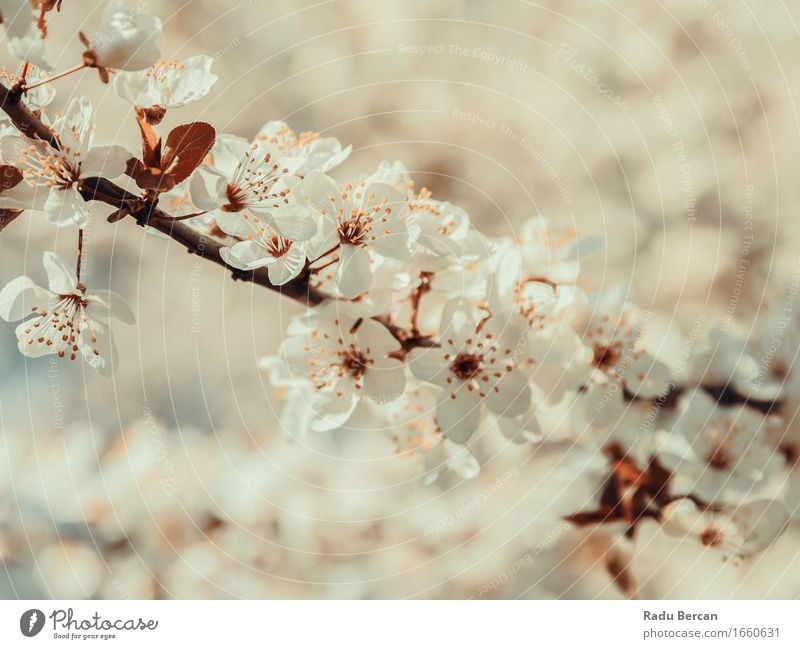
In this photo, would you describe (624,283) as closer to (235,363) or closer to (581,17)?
(581,17)

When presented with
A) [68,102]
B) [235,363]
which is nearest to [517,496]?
[235,363]

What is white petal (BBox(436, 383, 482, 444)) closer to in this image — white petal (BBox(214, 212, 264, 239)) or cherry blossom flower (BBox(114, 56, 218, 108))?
white petal (BBox(214, 212, 264, 239))

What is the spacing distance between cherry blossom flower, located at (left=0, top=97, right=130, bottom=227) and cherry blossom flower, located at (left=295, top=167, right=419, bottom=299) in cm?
15

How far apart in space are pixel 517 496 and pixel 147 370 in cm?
40

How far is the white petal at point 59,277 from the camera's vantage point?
538 millimetres

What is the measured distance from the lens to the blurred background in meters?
0.62

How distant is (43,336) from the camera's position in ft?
1.86

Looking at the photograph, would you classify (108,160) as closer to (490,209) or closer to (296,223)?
(296,223)

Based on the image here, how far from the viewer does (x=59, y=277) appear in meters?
0.54

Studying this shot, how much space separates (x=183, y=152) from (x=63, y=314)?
20 cm

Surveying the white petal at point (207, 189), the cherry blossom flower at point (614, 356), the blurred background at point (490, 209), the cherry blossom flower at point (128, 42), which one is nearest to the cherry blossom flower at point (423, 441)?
the blurred background at point (490, 209)
